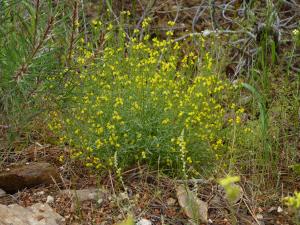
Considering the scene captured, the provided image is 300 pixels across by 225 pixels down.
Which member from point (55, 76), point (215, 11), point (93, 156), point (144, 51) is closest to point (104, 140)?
point (93, 156)

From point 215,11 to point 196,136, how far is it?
7.24 feet

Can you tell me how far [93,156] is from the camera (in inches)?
132

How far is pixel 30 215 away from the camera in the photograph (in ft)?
9.66

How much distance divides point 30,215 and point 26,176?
0.36 metres

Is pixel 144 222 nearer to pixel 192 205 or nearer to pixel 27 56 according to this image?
pixel 192 205

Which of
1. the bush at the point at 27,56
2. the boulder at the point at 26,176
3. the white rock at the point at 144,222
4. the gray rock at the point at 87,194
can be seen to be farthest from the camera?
the boulder at the point at 26,176

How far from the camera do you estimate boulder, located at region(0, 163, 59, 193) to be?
3250 millimetres

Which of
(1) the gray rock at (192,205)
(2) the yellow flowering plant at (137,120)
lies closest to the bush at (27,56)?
(2) the yellow flowering plant at (137,120)

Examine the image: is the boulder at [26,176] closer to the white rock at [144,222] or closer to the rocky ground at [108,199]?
the rocky ground at [108,199]

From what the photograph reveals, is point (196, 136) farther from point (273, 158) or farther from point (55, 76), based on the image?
point (55, 76)

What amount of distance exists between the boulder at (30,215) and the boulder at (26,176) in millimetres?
242

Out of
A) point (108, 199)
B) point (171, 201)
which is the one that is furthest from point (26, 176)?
point (171, 201)

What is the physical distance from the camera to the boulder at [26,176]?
3.25m

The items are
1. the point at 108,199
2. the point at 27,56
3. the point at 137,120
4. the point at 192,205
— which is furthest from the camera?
the point at 137,120
